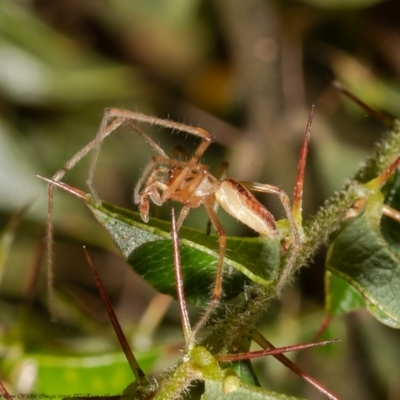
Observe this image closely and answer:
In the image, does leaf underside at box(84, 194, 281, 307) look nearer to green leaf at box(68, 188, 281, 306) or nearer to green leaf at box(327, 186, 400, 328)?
green leaf at box(68, 188, 281, 306)

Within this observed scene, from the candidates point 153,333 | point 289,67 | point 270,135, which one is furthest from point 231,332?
point 289,67

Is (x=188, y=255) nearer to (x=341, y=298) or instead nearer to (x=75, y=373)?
(x=341, y=298)

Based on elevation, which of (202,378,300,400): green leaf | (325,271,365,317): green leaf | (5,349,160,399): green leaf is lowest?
(5,349,160,399): green leaf

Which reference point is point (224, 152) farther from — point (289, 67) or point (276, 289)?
point (276, 289)

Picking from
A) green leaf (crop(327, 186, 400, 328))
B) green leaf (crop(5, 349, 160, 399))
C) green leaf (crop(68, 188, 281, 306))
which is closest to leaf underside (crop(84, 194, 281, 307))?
green leaf (crop(68, 188, 281, 306))

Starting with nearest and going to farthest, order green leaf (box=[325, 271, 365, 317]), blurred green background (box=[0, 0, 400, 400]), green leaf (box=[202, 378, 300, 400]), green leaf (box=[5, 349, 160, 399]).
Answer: green leaf (box=[202, 378, 300, 400]) → green leaf (box=[325, 271, 365, 317]) → green leaf (box=[5, 349, 160, 399]) → blurred green background (box=[0, 0, 400, 400])

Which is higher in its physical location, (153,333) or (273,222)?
(273,222)
